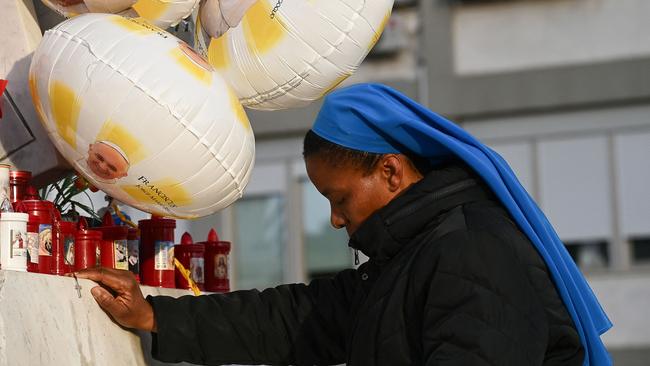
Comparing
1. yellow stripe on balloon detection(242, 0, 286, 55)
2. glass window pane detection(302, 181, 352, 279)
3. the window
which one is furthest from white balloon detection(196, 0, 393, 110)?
glass window pane detection(302, 181, 352, 279)

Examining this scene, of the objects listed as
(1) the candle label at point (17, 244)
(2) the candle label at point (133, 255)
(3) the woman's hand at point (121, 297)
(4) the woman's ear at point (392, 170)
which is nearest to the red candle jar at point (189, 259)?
(2) the candle label at point (133, 255)

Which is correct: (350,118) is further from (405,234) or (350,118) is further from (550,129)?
(550,129)

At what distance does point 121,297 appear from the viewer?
3059 mm

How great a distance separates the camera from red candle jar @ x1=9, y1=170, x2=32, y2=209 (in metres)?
2.97

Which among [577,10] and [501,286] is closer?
[501,286]

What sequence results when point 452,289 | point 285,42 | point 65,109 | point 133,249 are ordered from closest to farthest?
point 452,289
point 65,109
point 285,42
point 133,249

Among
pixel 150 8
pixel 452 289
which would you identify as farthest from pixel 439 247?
pixel 150 8

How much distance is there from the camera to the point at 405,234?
2732 millimetres

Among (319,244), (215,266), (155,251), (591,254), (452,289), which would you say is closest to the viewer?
(452,289)

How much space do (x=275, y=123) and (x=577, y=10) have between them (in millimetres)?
3619

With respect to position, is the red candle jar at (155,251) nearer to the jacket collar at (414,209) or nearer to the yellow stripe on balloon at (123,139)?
the yellow stripe on balloon at (123,139)

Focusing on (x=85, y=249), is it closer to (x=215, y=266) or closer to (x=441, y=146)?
(x=215, y=266)

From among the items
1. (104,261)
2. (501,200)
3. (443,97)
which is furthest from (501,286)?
(443,97)

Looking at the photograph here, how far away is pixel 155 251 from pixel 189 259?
8.9 inches
